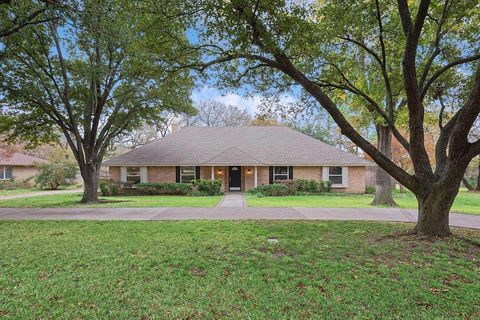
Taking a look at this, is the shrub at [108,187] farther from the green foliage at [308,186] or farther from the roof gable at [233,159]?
the green foliage at [308,186]

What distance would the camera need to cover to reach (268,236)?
21.2 ft

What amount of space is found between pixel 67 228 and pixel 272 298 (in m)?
6.36

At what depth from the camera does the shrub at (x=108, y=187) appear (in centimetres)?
1812

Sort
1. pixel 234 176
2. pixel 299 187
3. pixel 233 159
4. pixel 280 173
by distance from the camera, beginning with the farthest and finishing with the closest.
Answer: pixel 234 176 < pixel 280 173 < pixel 233 159 < pixel 299 187

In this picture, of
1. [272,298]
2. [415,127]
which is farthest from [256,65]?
[272,298]

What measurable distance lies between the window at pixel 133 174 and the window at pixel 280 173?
9.85m

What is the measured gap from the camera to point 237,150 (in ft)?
68.2

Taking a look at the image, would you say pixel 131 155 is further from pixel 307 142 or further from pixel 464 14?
pixel 464 14

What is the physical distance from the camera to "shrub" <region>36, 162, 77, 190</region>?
24.8 meters

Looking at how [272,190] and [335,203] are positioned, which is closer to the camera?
[335,203]

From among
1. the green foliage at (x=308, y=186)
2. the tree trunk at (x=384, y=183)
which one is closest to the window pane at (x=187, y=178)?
the green foliage at (x=308, y=186)

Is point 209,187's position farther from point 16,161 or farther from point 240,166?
point 16,161

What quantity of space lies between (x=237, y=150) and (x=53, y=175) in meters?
16.9

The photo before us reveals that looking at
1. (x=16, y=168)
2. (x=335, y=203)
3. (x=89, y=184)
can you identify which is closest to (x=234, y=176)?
(x=335, y=203)
